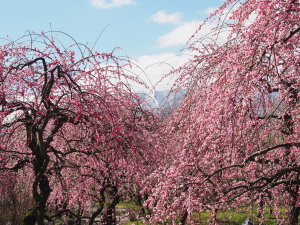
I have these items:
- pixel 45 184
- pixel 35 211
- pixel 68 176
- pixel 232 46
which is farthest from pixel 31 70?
pixel 68 176

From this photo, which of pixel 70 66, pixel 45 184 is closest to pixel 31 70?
pixel 70 66

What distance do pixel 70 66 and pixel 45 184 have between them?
230 cm

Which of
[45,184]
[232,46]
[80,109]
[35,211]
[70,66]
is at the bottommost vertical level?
[35,211]

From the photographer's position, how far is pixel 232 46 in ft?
12.6

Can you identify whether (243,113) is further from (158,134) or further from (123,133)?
(158,134)

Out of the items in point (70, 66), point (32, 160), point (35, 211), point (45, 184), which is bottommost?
point (35, 211)

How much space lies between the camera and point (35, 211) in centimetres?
560

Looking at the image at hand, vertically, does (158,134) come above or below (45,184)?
above

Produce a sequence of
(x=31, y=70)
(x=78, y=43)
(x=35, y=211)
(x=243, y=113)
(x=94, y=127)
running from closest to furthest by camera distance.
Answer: (x=243, y=113), (x=78, y=43), (x=94, y=127), (x=31, y=70), (x=35, y=211)

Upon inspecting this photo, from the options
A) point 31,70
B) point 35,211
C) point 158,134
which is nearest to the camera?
point 31,70

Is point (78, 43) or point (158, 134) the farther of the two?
point (158, 134)

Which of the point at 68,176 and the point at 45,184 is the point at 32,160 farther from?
the point at 68,176

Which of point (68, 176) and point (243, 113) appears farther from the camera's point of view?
point (68, 176)

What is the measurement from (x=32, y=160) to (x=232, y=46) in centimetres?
410
